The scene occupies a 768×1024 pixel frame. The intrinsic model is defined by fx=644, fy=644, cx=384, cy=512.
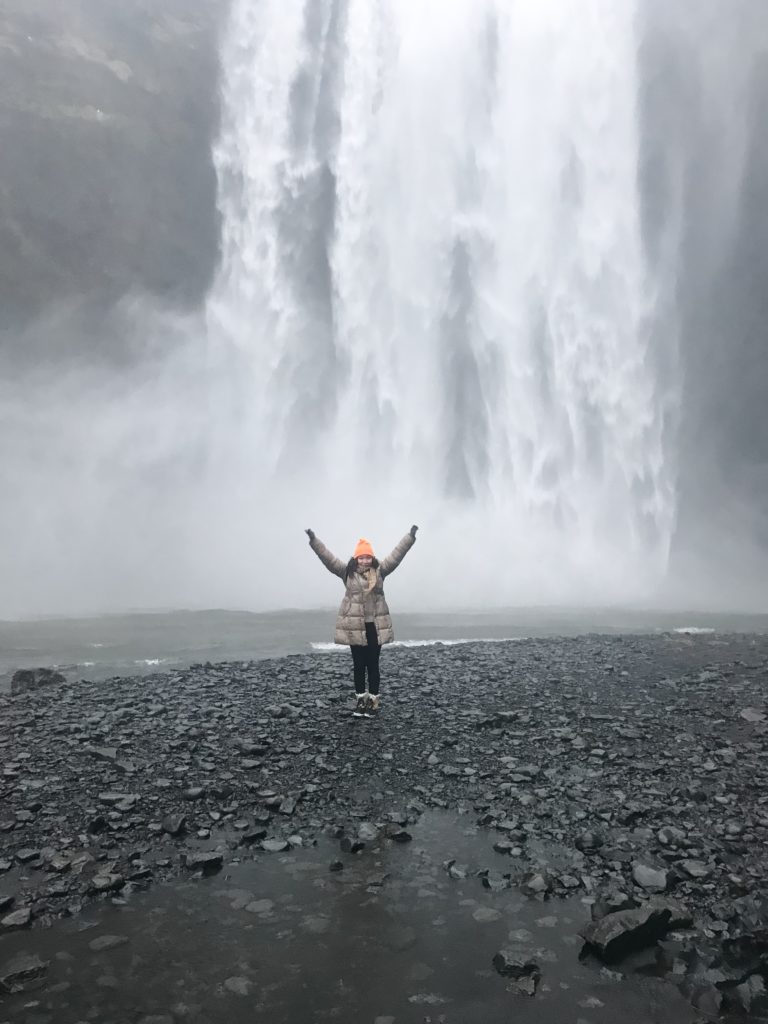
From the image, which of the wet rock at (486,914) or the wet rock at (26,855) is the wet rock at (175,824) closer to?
the wet rock at (26,855)

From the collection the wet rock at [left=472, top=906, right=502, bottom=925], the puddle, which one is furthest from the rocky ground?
the wet rock at [left=472, top=906, right=502, bottom=925]

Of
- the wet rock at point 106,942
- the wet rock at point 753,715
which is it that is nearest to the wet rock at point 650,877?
the wet rock at point 106,942

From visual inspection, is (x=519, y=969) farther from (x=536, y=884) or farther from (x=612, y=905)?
(x=536, y=884)

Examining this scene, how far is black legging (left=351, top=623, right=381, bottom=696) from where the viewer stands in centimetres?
924

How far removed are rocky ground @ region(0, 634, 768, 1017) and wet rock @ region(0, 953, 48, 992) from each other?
2 cm

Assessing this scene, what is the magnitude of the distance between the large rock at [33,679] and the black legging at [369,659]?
735 centimetres

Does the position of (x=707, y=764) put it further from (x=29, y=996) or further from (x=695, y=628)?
(x=695, y=628)

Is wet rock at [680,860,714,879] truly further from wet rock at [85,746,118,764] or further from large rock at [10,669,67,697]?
large rock at [10,669,67,697]

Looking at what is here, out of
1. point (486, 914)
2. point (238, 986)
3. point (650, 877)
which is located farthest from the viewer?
point (650, 877)

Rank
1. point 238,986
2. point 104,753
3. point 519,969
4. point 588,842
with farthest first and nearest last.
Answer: point 104,753 < point 588,842 < point 519,969 < point 238,986

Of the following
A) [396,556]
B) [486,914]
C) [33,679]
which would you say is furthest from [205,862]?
[33,679]

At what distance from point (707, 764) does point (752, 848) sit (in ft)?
6.85

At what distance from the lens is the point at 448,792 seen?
6.95 meters

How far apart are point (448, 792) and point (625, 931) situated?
297 centimetres
